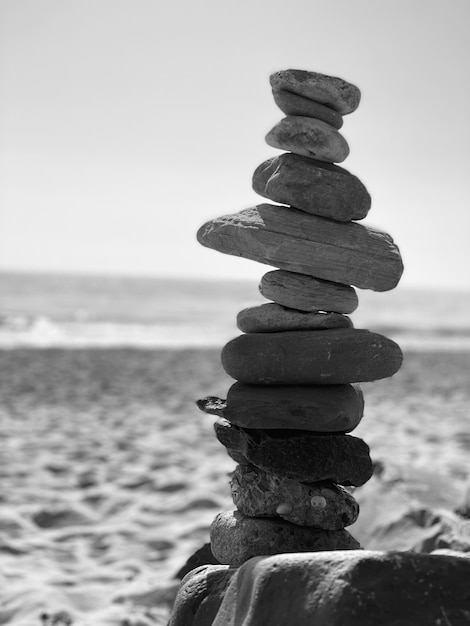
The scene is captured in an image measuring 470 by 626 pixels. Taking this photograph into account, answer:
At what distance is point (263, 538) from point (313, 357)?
77 centimetres

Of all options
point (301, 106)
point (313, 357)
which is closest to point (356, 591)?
point (313, 357)

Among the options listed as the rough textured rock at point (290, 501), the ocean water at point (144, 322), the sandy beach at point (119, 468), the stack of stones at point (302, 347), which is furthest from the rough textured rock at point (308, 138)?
the ocean water at point (144, 322)

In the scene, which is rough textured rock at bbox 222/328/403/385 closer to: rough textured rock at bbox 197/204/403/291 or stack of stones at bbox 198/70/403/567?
stack of stones at bbox 198/70/403/567

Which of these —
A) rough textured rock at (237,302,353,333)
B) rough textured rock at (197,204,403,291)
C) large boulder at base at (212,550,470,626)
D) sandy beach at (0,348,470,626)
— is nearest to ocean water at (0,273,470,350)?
sandy beach at (0,348,470,626)

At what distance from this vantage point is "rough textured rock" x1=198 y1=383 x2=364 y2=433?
119 inches

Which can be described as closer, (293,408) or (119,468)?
(293,408)

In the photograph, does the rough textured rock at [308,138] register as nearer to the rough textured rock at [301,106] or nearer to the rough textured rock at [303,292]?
the rough textured rock at [301,106]

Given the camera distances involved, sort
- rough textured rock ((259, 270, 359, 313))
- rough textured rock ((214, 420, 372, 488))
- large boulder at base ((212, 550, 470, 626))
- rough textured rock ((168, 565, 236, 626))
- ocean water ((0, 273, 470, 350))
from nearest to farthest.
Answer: large boulder at base ((212, 550, 470, 626)), rough textured rock ((168, 565, 236, 626)), rough textured rock ((214, 420, 372, 488)), rough textured rock ((259, 270, 359, 313)), ocean water ((0, 273, 470, 350))

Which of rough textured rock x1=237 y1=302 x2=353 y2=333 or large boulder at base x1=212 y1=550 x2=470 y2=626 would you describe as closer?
large boulder at base x1=212 y1=550 x2=470 y2=626

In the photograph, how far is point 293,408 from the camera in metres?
3.04

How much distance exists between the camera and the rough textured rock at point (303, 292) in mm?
3119

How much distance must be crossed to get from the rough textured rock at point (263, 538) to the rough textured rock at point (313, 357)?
1.95 ft

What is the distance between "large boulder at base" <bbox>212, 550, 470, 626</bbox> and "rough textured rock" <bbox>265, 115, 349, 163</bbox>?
1653 mm

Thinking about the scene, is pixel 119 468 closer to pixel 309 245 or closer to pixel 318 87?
pixel 309 245
